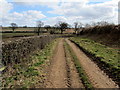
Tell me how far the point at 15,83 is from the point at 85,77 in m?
3.37

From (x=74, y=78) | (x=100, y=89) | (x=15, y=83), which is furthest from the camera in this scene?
(x=74, y=78)

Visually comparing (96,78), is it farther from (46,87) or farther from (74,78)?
(46,87)

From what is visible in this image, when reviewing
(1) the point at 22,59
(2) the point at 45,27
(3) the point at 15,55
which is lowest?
(1) the point at 22,59

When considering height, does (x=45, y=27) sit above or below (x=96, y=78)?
above

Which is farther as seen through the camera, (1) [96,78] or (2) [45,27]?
(2) [45,27]

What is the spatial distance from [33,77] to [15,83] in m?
0.91

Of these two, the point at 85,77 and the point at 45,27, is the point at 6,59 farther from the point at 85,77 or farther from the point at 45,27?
the point at 45,27

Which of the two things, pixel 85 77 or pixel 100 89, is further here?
pixel 85 77

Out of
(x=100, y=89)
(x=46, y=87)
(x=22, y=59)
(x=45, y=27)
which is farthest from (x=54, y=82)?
(x=45, y=27)

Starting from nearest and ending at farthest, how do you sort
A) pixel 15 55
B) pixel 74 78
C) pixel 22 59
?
pixel 74 78 < pixel 15 55 < pixel 22 59

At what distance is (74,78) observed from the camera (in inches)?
205

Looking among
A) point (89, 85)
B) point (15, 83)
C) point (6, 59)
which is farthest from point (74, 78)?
point (6, 59)

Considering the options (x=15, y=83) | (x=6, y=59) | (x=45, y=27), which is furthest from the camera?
(x=45, y=27)

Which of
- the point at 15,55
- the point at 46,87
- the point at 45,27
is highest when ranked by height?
the point at 45,27
